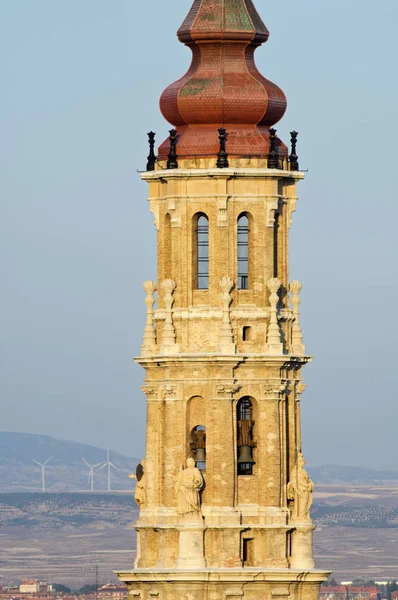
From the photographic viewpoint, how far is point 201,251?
97.9 metres

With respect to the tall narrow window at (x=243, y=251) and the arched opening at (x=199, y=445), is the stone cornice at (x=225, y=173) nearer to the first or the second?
the tall narrow window at (x=243, y=251)

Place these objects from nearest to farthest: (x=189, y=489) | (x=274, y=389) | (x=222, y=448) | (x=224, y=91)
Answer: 1. (x=189, y=489)
2. (x=222, y=448)
3. (x=274, y=389)
4. (x=224, y=91)

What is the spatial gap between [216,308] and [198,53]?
26.5 feet

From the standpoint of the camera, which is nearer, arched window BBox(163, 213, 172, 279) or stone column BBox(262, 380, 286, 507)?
stone column BBox(262, 380, 286, 507)

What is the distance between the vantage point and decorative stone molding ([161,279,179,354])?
97688mm

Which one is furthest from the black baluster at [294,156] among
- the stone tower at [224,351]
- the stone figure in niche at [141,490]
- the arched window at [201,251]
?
the stone figure in niche at [141,490]

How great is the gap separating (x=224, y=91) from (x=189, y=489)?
40.6 feet

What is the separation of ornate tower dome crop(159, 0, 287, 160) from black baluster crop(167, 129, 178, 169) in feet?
0.83

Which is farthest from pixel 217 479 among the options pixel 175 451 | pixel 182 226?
pixel 182 226

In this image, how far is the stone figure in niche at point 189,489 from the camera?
96.8m

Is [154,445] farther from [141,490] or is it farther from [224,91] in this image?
[224,91]

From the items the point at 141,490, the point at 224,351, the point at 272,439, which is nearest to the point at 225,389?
the point at 224,351

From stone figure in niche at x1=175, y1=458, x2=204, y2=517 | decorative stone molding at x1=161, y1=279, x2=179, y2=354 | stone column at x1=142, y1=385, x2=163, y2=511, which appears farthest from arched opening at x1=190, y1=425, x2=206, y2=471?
decorative stone molding at x1=161, y1=279, x2=179, y2=354

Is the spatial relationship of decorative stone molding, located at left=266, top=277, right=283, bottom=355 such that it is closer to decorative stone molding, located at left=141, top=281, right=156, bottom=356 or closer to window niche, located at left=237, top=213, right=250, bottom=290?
window niche, located at left=237, top=213, right=250, bottom=290
